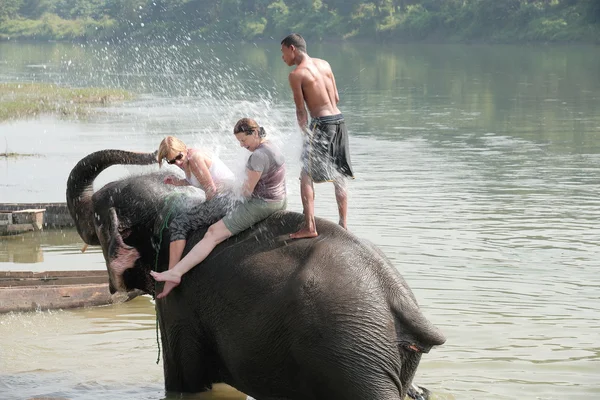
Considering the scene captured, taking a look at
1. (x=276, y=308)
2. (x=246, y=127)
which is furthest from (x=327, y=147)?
(x=276, y=308)

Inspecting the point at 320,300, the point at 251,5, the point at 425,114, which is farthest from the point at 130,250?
the point at 251,5

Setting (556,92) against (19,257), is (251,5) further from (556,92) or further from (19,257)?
(19,257)

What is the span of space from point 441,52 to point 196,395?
199 ft

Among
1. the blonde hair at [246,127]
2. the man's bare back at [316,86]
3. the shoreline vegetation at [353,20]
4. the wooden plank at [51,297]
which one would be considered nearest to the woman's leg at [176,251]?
the blonde hair at [246,127]

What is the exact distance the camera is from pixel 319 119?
8.72 metres

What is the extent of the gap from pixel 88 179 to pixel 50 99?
29.4 m

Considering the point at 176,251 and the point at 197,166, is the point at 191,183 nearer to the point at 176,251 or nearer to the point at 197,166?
the point at 197,166

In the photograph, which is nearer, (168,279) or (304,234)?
(304,234)

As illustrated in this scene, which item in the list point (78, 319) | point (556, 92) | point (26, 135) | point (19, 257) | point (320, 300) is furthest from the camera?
point (556, 92)

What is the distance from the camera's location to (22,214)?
14.8 meters

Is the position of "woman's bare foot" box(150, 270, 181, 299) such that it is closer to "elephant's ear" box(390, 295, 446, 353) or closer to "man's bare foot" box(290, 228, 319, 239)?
"man's bare foot" box(290, 228, 319, 239)

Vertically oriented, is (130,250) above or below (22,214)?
above

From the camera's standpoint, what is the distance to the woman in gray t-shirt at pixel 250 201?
281 inches

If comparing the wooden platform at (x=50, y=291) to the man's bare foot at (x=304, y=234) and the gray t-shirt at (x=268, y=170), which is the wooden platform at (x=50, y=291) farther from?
the man's bare foot at (x=304, y=234)
